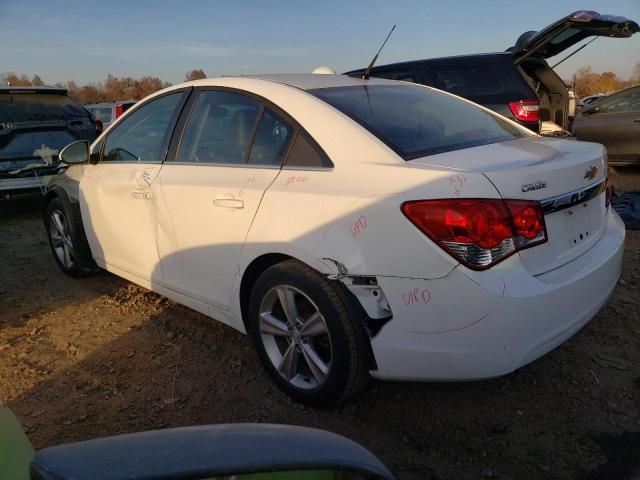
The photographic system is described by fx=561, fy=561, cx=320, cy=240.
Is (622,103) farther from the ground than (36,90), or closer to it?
closer to it

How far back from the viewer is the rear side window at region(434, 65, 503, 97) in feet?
22.8

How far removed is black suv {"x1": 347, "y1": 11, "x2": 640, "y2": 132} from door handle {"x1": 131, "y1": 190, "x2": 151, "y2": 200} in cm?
364

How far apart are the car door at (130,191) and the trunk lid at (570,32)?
4678 millimetres

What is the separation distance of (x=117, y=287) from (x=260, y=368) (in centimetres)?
197

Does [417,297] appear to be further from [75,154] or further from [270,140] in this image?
[75,154]

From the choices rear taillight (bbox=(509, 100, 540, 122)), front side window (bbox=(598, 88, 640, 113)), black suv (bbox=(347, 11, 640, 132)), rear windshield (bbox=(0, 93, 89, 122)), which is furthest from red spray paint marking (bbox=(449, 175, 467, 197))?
front side window (bbox=(598, 88, 640, 113))

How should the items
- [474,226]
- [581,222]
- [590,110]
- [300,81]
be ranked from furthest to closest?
[590,110], [300,81], [581,222], [474,226]

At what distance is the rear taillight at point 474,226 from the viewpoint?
6.95 ft

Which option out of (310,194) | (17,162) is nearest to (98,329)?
(310,194)

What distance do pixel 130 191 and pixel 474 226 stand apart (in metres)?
2.36

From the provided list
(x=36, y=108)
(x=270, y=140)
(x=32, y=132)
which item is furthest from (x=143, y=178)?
(x=36, y=108)

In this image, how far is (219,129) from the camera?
3203 millimetres

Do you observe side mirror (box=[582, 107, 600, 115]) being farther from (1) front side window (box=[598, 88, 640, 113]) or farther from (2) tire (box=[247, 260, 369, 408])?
(2) tire (box=[247, 260, 369, 408])

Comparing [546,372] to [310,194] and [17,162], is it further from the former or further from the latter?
[17,162]
